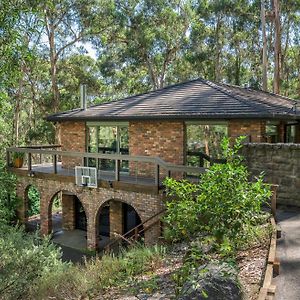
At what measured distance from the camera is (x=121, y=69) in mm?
28922

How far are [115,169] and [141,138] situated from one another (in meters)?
1.51

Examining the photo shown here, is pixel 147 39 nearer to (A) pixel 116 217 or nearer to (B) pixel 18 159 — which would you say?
(B) pixel 18 159

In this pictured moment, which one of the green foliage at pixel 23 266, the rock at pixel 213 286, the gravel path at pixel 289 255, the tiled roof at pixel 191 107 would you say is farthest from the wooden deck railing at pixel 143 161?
the rock at pixel 213 286

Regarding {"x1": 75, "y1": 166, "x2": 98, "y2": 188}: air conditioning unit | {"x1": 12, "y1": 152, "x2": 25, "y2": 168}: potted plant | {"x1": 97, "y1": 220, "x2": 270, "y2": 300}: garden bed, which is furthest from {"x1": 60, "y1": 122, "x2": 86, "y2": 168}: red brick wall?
{"x1": 97, "y1": 220, "x2": 270, "y2": 300}: garden bed

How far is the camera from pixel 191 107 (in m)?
11.7

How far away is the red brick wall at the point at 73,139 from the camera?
1453cm

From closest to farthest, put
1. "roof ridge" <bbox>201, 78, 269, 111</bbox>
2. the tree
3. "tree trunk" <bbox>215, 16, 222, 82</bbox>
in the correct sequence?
"roof ridge" <bbox>201, 78, 269, 111</bbox> → the tree → "tree trunk" <bbox>215, 16, 222, 82</bbox>

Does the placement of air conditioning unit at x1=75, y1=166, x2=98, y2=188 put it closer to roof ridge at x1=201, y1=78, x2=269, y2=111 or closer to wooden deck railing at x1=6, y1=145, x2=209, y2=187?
wooden deck railing at x1=6, y1=145, x2=209, y2=187

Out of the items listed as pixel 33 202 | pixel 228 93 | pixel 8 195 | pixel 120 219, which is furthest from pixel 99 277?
pixel 33 202

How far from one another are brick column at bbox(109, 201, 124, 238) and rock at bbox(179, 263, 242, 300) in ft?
29.0

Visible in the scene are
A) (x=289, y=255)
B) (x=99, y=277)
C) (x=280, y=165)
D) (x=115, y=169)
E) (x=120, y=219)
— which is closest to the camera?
(x=289, y=255)

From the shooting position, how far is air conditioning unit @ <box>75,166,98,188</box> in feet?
39.9

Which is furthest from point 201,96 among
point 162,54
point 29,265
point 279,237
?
point 162,54

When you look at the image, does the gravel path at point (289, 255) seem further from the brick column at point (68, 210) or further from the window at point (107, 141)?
the brick column at point (68, 210)
